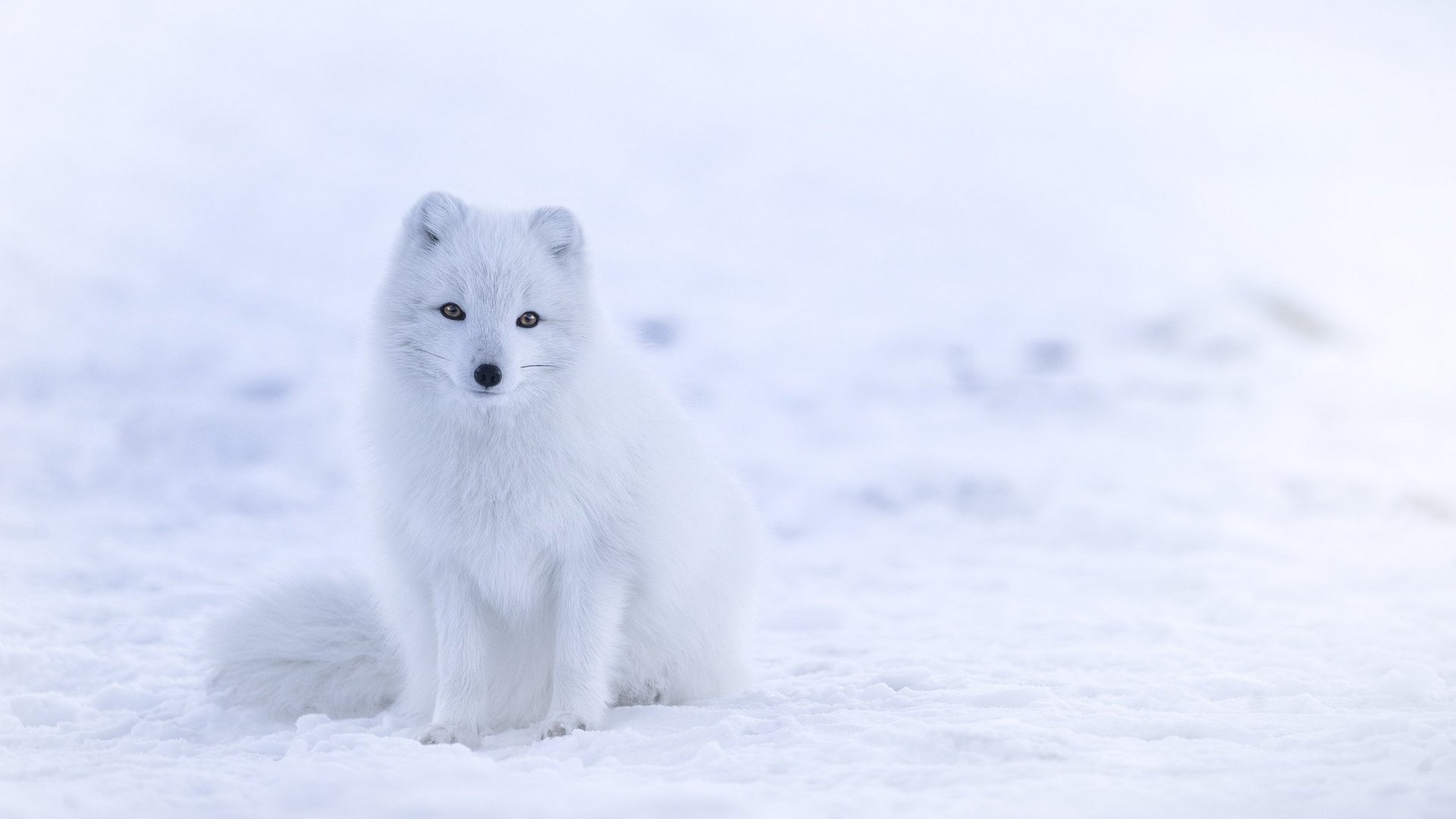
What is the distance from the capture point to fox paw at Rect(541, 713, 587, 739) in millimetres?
2668

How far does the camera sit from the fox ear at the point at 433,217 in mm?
2742

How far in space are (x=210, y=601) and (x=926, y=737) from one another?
3068 millimetres

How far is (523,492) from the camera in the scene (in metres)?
2.70

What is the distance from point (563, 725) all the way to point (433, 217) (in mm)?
1217

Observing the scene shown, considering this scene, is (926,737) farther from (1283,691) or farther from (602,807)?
(1283,691)

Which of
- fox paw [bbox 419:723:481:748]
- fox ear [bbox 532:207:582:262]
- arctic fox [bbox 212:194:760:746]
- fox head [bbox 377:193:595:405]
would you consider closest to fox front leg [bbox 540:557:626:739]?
arctic fox [bbox 212:194:760:746]

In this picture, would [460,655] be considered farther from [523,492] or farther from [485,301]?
[485,301]

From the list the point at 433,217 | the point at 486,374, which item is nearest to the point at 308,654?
the point at 486,374

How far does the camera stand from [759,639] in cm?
424

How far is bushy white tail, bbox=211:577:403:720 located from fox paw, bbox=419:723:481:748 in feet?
1.55

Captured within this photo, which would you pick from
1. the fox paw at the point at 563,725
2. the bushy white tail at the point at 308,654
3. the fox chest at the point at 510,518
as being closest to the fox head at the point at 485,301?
the fox chest at the point at 510,518

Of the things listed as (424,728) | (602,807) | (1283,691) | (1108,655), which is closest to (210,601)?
(424,728)

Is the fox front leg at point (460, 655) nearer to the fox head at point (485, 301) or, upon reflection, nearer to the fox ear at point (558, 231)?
the fox head at point (485, 301)

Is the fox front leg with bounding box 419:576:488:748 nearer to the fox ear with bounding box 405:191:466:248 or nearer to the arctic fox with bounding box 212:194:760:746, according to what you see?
the arctic fox with bounding box 212:194:760:746
